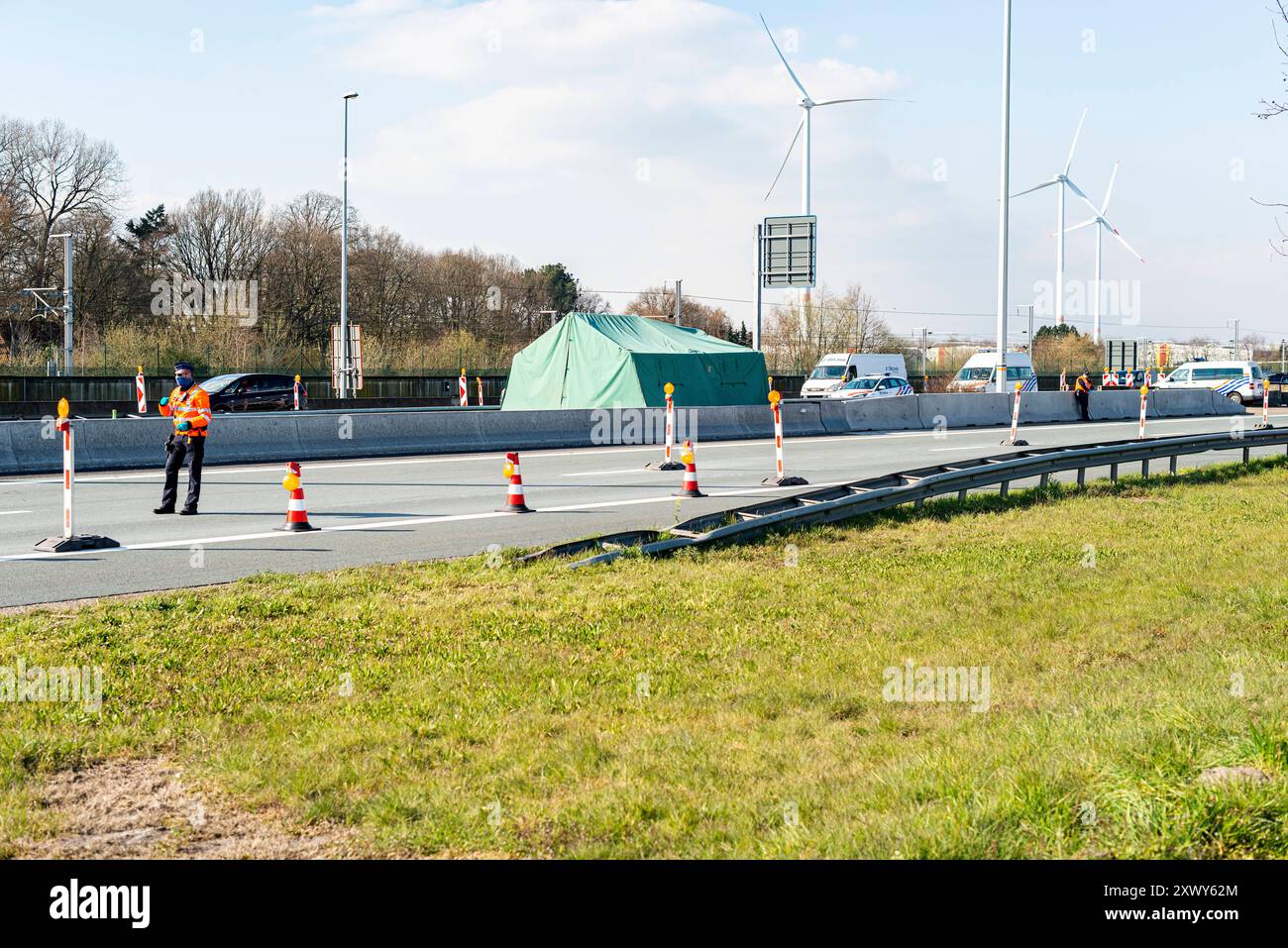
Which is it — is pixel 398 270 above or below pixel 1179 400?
above

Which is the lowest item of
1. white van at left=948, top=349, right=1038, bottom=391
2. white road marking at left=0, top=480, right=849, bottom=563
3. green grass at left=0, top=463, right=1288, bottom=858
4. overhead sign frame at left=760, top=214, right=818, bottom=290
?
green grass at left=0, top=463, right=1288, bottom=858

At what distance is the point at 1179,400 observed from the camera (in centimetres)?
4350

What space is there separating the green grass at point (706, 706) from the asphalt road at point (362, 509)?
1.39 meters

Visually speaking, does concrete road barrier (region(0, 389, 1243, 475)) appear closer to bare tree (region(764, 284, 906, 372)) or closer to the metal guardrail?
the metal guardrail

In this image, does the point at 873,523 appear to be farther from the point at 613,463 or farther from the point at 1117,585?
the point at 613,463

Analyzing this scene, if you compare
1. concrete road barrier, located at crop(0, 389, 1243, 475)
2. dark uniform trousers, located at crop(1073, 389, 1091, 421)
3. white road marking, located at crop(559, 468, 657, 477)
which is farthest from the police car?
white road marking, located at crop(559, 468, 657, 477)

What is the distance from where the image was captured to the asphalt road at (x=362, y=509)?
1055cm

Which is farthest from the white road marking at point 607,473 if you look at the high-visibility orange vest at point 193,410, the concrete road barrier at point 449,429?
the high-visibility orange vest at point 193,410

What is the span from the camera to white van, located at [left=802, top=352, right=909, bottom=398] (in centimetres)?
4616

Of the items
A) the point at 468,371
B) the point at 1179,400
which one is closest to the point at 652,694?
the point at 1179,400

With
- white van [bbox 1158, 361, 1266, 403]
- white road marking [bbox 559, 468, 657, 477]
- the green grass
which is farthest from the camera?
white van [bbox 1158, 361, 1266, 403]

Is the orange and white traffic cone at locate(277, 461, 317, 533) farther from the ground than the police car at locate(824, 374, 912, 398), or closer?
closer

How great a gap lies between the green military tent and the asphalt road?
5.88 meters
